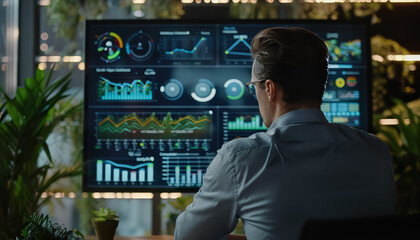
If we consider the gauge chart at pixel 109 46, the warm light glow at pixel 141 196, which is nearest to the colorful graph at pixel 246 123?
the gauge chart at pixel 109 46

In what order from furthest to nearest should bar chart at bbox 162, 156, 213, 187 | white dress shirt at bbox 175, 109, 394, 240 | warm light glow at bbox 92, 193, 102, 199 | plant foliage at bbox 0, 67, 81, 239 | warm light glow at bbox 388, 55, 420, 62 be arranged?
warm light glow at bbox 388, 55, 420, 62
warm light glow at bbox 92, 193, 102, 199
plant foliage at bbox 0, 67, 81, 239
bar chart at bbox 162, 156, 213, 187
white dress shirt at bbox 175, 109, 394, 240

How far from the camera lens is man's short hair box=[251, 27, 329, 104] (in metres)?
1.40

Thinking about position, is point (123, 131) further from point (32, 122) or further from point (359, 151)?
point (359, 151)

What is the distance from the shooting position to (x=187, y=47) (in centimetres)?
241

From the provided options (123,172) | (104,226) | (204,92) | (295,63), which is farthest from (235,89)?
(295,63)

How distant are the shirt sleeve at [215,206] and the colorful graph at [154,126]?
92 cm

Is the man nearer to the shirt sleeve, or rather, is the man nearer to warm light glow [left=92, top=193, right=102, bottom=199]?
the shirt sleeve

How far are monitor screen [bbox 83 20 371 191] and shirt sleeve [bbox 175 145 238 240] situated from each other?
91 centimetres

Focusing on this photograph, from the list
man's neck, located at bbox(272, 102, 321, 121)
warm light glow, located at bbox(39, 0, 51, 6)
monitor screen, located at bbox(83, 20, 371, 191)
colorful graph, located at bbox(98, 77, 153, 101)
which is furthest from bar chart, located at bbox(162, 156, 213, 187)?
warm light glow, located at bbox(39, 0, 51, 6)

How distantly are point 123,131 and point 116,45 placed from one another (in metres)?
0.43

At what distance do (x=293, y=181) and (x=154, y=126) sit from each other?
3.97 feet

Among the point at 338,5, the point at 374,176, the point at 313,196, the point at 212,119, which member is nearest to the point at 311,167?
the point at 313,196

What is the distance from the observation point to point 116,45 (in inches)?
95.4

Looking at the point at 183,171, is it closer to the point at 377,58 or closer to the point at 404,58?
the point at 377,58
